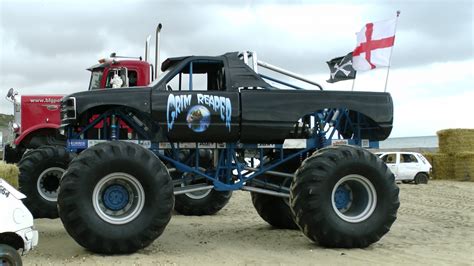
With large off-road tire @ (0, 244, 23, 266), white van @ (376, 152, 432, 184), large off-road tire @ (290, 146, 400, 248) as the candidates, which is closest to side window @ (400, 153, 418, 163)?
Result: white van @ (376, 152, 432, 184)

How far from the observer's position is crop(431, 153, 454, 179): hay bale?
26.2 meters

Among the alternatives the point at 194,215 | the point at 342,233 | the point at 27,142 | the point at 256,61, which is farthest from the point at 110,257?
the point at 27,142

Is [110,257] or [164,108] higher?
[164,108]

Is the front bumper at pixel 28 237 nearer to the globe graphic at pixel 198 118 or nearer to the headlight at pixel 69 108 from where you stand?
the headlight at pixel 69 108

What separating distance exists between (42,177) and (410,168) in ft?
57.4

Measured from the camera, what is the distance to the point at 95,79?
37.6 feet

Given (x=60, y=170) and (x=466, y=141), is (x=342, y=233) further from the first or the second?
(x=466, y=141)

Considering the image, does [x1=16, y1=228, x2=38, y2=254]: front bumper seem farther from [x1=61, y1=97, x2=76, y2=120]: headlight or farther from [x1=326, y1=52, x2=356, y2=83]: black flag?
[x1=326, y1=52, x2=356, y2=83]: black flag

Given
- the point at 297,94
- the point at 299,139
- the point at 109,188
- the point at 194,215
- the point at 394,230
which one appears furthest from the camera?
the point at 194,215

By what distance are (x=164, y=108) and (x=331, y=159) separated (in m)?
2.30

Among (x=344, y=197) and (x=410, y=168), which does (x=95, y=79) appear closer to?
(x=344, y=197)

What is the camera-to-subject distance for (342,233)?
24.3ft

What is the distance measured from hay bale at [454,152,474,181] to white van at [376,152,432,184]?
7.27 ft

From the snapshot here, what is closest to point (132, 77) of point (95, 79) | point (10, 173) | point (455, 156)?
point (95, 79)
